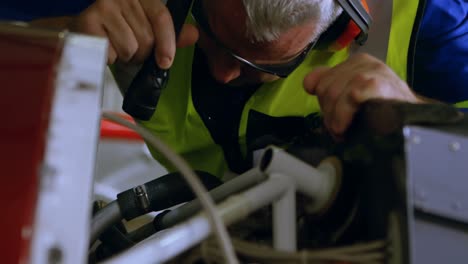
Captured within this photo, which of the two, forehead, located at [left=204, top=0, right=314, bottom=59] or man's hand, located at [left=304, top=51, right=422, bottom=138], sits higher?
man's hand, located at [left=304, top=51, right=422, bottom=138]

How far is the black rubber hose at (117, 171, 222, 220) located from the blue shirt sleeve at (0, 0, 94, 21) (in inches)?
26.8

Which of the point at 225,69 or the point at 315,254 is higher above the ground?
the point at 315,254

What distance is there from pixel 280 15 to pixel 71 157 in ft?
1.82

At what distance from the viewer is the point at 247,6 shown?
84 cm

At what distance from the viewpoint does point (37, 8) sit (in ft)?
4.23

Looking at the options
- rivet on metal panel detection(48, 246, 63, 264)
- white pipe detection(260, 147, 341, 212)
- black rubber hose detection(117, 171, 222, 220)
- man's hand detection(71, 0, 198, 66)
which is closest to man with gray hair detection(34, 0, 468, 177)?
man's hand detection(71, 0, 198, 66)

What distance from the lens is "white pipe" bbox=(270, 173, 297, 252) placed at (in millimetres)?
469

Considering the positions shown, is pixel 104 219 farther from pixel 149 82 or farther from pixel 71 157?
pixel 71 157

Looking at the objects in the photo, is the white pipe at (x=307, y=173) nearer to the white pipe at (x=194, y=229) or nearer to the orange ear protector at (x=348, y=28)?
the white pipe at (x=194, y=229)

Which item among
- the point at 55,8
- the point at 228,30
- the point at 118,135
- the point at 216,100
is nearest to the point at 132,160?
the point at 118,135

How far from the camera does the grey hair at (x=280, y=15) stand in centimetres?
83

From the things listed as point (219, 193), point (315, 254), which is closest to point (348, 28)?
point (219, 193)

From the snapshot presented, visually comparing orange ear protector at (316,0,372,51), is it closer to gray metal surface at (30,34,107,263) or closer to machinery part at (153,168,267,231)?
machinery part at (153,168,267,231)

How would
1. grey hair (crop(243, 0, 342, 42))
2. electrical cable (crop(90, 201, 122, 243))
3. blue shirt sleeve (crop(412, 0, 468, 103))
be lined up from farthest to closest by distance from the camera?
blue shirt sleeve (crop(412, 0, 468, 103)) → grey hair (crop(243, 0, 342, 42)) → electrical cable (crop(90, 201, 122, 243))
